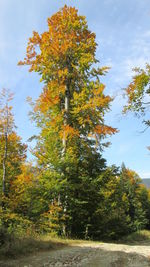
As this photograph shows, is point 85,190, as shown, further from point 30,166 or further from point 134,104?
point 134,104

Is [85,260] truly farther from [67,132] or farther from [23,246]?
[67,132]

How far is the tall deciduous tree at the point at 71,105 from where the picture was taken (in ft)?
38.9

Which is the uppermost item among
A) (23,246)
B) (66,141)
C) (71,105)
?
(71,105)

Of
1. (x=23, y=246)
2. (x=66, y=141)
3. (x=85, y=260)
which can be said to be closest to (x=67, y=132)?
(x=66, y=141)

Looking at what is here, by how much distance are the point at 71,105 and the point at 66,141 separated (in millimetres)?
2439

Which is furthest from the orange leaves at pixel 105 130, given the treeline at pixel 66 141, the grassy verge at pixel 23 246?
the grassy verge at pixel 23 246

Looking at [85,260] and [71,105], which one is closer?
[85,260]

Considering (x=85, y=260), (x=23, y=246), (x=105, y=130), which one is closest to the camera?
(x=85, y=260)

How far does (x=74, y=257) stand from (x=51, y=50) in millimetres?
11578

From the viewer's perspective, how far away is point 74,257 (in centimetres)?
657

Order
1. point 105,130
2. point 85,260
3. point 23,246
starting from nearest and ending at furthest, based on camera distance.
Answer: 1. point 85,260
2. point 23,246
3. point 105,130

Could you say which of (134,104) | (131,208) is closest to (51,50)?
(134,104)

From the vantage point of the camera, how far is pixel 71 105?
1388cm

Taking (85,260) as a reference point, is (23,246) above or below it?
above
